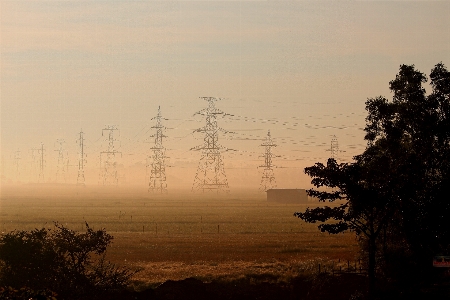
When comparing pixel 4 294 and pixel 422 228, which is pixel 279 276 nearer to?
pixel 422 228

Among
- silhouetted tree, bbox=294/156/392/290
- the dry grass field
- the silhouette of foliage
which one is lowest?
the dry grass field

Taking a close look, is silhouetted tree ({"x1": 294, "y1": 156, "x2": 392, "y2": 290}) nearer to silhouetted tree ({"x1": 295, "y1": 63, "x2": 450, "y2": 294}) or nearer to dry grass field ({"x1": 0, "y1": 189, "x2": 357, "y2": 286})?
silhouetted tree ({"x1": 295, "y1": 63, "x2": 450, "y2": 294})

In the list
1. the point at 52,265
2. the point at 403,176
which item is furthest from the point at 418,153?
the point at 52,265

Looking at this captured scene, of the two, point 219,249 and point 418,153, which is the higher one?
point 418,153

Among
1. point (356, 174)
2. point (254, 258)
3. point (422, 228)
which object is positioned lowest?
Result: point (254, 258)

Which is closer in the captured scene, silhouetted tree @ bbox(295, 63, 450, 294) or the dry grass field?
silhouetted tree @ bbox(295, 63, 450, 294)

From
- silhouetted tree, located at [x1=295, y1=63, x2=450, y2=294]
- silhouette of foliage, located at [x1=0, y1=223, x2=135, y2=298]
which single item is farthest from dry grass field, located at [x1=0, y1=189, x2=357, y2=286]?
silhouetted tree, located at [x1=295, y1=63, x2=450, y2=294]

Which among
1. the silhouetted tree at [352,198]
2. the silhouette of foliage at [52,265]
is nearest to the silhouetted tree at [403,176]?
the silhouetted tree at [352,198]

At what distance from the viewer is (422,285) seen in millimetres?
37000

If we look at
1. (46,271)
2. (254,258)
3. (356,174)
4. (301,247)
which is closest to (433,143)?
(356,174)

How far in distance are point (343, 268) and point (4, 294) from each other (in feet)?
114

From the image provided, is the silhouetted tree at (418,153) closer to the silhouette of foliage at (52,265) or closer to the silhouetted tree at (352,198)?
the silhouetted tree at (352,198)

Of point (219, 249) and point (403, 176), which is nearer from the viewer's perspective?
point (403, 176)

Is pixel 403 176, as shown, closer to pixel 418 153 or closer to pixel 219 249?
pixel 418 153
